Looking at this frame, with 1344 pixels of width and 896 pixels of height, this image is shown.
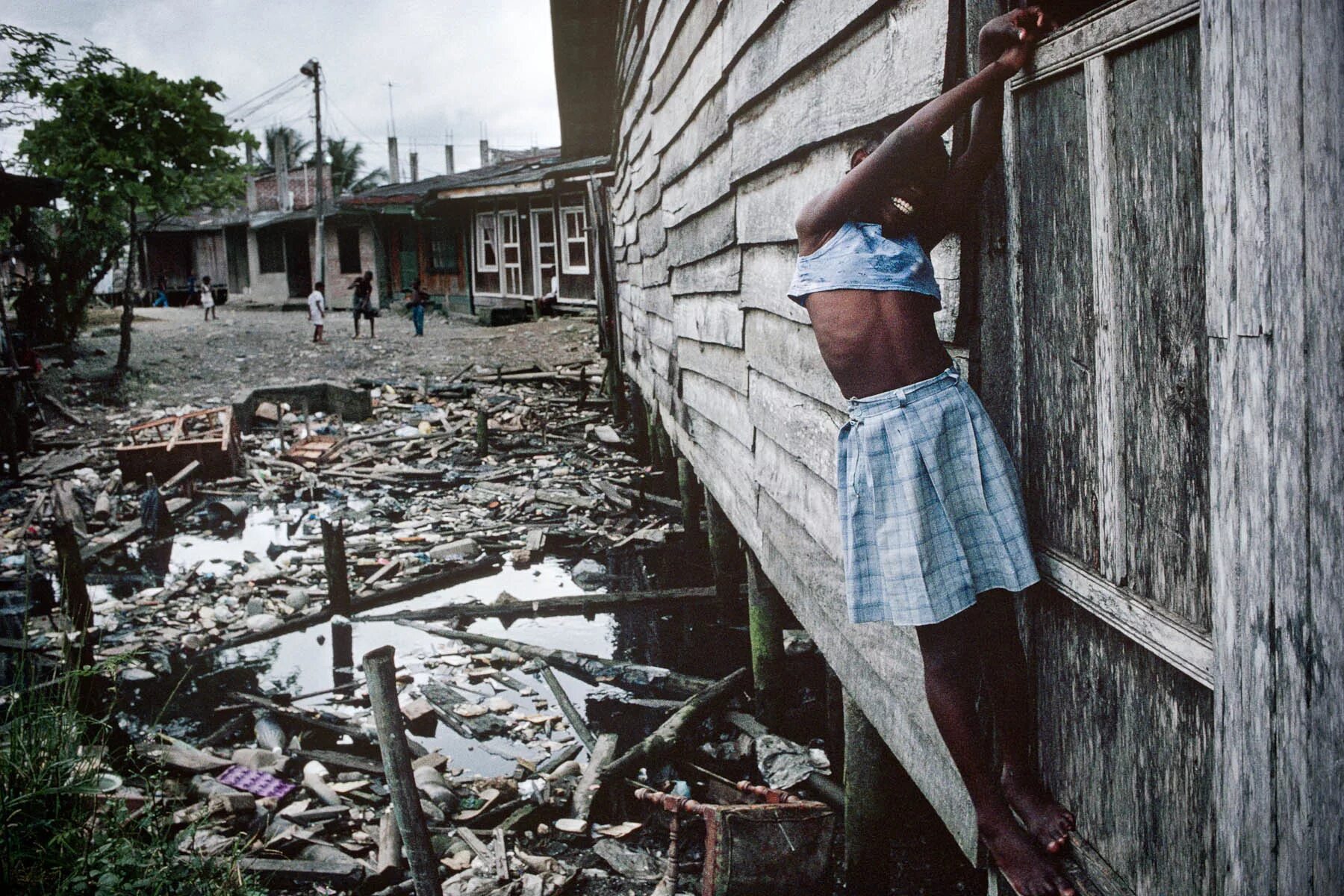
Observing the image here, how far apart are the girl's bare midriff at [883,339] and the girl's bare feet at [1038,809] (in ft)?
2.90

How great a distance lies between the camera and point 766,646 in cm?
514

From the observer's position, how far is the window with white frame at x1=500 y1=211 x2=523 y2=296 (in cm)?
2647

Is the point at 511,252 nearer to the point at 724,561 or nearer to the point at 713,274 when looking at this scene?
the point at 724,561

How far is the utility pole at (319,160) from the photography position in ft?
92.1

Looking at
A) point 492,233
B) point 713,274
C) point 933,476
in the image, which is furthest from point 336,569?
point 492,233

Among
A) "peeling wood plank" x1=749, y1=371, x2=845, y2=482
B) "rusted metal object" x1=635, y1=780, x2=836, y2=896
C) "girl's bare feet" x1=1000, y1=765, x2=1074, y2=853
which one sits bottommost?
"rusted metal object" x1=635, y1=780, x2=836, y2=896

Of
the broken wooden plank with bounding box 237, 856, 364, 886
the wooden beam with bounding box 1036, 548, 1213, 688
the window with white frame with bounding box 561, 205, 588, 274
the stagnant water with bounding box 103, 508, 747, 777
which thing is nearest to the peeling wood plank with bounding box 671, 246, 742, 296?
the stagnant water with bounding box 103, 508, 747, 777

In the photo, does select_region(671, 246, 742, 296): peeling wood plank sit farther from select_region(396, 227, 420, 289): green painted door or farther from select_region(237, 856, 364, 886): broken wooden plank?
select_region(396, 227, 420, 289): green painted door

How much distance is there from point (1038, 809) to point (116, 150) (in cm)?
1857

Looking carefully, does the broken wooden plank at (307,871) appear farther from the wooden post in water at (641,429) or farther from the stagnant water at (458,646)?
the wooden post in water at (641,429)

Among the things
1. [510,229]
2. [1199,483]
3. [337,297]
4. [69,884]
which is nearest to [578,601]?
[69,884]

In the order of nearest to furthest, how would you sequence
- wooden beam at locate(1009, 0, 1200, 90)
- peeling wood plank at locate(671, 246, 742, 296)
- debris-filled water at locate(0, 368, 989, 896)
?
wooden beam at locate(1009, 0, 1200, 90)
debris-filled water at locate(0, 368, 989, 896)
peeling wood plank at locate(671, 246, 742, 296)

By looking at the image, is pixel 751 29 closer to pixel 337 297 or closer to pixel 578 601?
pixel 578 601

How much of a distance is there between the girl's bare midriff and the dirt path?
53.0 feet
